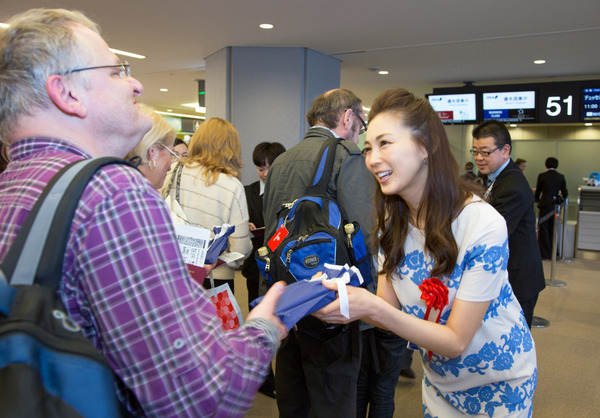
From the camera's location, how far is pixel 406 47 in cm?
693

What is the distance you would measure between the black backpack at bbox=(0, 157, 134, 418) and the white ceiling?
4877 millimetres

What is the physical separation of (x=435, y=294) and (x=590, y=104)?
27.1 ft

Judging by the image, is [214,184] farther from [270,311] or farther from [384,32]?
[384,32]

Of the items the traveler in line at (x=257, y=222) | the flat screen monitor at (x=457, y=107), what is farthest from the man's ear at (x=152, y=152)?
the flat screen monitor at (x=457, y=107)

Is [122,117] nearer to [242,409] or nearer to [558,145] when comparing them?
[242,409]

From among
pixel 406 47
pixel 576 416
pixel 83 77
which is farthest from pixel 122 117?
pixel 406 47

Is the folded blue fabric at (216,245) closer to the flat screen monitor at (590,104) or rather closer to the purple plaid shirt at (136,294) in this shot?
the purple plaid shirt at (136,294)

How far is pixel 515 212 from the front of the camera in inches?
127

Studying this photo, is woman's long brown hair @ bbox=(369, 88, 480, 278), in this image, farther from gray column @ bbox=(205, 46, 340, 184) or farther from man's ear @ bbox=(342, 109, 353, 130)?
gray column @ bbox=(205, 46, 340, 184)

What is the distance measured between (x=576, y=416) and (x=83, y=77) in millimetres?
3677

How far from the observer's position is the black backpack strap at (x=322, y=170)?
2.12m

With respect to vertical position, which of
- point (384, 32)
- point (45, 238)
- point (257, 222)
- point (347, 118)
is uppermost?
point (384, 32)

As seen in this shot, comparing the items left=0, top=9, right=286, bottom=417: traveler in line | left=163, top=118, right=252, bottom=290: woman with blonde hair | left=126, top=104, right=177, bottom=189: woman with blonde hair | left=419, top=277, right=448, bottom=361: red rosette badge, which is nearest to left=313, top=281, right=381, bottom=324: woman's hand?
left=419, top=277, right=448, bottom=361: red rosette badge

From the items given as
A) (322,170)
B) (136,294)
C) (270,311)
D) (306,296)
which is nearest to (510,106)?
(322,170)
